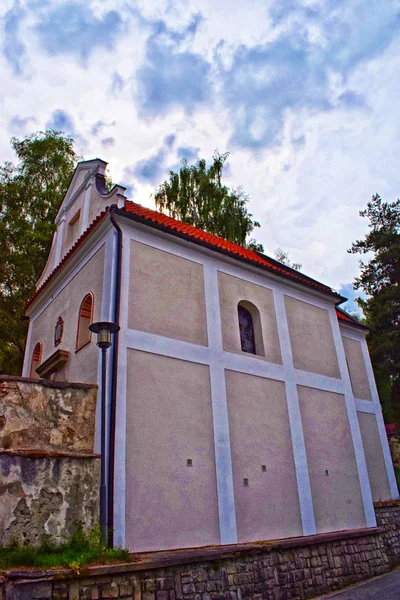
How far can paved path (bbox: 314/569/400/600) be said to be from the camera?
26.8 feet

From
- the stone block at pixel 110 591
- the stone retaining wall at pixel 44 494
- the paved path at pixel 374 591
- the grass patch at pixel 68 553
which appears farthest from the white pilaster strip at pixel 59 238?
the paved path at pixel 374 591

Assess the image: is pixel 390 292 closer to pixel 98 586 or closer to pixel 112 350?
pixel 112 350

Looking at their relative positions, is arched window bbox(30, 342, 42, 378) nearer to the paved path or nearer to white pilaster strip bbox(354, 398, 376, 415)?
the paved path

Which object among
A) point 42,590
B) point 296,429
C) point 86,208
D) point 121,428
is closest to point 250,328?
point 296,429

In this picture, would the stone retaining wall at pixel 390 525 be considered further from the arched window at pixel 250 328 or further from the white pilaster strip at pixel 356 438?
the arched window at pixel 250 328

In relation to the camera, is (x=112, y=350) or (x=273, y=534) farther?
(x=273, y=534)

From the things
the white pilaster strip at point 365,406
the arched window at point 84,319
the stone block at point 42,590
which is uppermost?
the arched window at point 84,319

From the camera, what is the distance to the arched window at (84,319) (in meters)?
9.77

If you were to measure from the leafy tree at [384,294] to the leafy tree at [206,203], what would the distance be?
520 centimetres

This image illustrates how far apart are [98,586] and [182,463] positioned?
270 centimetres

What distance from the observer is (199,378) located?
369 inches

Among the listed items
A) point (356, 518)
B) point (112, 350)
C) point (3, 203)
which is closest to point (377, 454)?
point (356, 518)

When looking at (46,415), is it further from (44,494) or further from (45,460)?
(44,494)

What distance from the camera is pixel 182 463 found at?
27.3 ft
